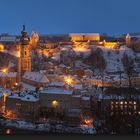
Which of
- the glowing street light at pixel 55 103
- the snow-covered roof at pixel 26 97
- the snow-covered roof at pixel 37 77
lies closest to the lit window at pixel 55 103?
the glowing street light at pixel 55 103

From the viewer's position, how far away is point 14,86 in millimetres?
16828

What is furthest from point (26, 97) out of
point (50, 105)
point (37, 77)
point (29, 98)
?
point (37, 77)

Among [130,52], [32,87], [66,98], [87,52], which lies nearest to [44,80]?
[32,87]

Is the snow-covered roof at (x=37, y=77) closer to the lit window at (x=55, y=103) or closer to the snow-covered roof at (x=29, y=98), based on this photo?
the snow-covered roof at (x=29, y=98)

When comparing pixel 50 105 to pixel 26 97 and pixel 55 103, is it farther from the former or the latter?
pixel 26 97

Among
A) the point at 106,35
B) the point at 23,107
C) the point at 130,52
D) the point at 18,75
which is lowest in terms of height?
the point at 23,107

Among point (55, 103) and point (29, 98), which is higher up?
point (29, 98)

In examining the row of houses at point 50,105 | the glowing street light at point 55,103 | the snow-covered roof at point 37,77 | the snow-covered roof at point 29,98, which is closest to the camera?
the row of houses at point 50,105

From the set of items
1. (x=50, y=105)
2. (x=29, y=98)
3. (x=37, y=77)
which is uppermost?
(x=37, y=77)

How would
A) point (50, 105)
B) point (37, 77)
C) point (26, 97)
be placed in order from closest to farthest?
point (50, 105) → point (26, 97) → point (37, 77)

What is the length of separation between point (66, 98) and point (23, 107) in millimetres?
1634

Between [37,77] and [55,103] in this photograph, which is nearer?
[55,103]

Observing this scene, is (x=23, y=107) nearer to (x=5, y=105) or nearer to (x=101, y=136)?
(x=5, y=105)

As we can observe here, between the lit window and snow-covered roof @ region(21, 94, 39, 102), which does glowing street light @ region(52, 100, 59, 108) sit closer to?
the lit window
